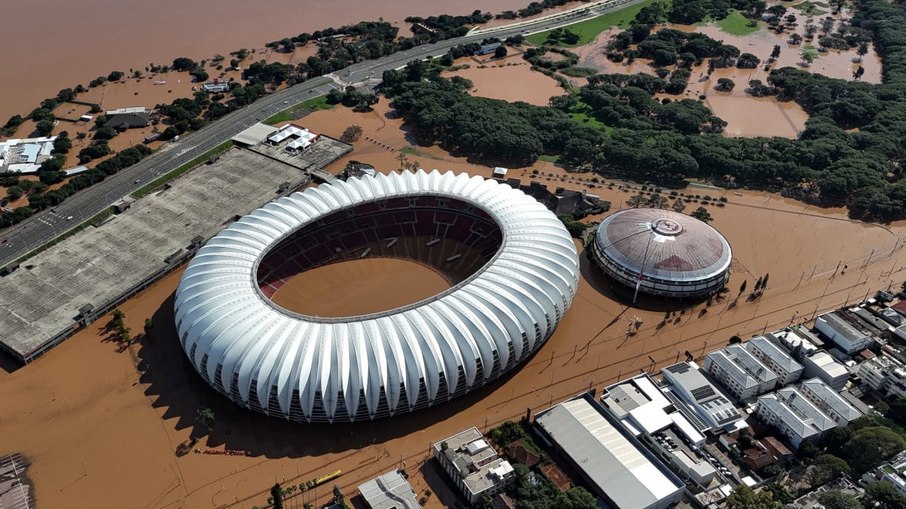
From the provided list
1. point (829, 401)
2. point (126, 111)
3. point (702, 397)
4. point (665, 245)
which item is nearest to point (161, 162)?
point (126, 111)

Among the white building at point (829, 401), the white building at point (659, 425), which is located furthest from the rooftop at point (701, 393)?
the white building at point (829, 401)

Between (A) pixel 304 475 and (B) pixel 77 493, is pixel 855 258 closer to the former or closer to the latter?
(A) pixel 304 475

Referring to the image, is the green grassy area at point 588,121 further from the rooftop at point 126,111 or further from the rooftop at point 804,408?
the rooftop at point 126,111

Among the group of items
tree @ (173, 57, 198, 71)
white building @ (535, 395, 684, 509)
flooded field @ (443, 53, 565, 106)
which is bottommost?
white building @ (535, 395, 684, 509)

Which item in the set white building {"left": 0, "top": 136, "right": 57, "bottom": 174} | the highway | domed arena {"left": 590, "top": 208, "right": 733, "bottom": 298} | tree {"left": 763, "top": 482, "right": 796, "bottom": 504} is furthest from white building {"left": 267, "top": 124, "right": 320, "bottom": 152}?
tree {"left": 763, "top": 482, "right": 796, "bottom": 504}

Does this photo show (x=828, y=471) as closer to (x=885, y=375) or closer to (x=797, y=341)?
(x=885, y=375)

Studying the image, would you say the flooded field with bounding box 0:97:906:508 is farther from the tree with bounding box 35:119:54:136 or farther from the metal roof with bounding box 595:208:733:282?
the tree with bounding box 35:119:54:136
